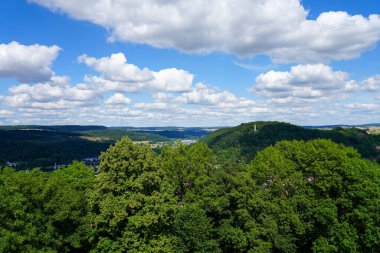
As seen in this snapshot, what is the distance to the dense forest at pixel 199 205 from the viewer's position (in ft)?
104

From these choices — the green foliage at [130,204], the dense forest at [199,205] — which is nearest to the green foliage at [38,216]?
the dense forest at [199,205]

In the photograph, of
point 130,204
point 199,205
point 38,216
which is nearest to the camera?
point 130,204

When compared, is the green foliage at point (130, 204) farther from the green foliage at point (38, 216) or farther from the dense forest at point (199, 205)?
the green foliage at point (38, 216)

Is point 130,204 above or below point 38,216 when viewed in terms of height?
above

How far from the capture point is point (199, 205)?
39.2 meters

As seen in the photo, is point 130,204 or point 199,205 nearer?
point 130,204

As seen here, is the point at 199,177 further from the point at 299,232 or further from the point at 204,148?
the point at 299,232

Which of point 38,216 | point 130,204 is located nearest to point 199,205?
point 130,204

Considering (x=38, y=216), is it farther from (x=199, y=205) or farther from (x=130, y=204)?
(x=199, y=205)

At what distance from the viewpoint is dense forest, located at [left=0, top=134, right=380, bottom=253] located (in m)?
31.6

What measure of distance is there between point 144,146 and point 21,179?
13.5m

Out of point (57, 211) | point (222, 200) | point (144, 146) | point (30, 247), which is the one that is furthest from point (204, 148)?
point (30, 247)

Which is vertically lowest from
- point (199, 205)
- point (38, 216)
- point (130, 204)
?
point (199, 205)

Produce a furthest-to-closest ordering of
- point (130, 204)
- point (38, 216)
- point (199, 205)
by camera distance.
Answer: point (199, 205), point (38, 216), point (130, 204)
